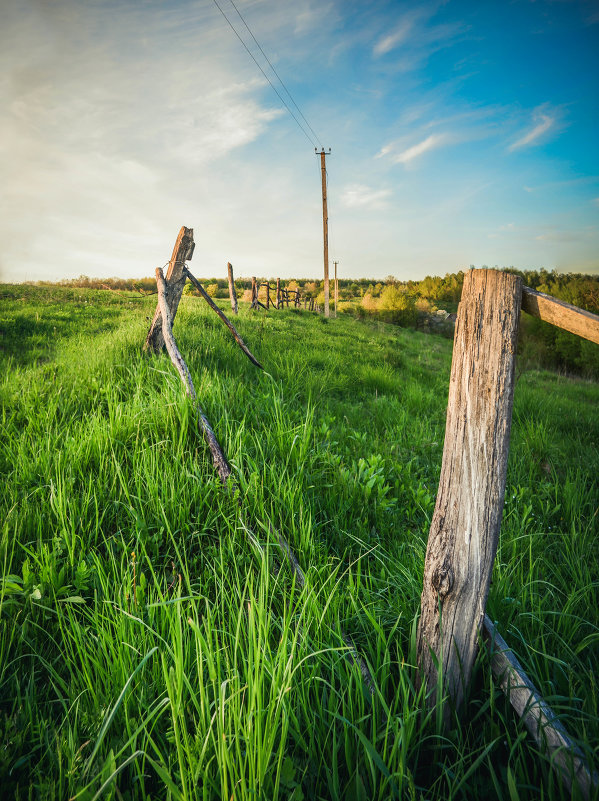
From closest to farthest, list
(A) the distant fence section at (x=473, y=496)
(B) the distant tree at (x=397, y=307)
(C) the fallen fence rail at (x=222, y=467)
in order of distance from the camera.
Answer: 1. (A) the distant fence section at (x=473, y=496)
2. (C) the fallen fence rail at (x=222, y=467)
3. (B) the distant tree at (x=397, y=307)

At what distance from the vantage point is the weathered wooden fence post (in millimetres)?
1275

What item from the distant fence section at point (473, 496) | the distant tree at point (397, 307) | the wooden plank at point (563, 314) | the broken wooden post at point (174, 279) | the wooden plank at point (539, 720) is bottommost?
the wooden plank at point (539, 720)

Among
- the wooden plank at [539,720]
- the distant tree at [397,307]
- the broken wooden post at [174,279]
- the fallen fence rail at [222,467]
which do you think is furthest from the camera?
the distant tree at [397,307]

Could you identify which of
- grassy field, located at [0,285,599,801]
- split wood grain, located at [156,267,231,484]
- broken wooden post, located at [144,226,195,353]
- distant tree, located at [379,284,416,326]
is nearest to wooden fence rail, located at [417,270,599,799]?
grassy field, located at [0,285,599,801]

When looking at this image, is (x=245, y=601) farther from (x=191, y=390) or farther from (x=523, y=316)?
(x=523, y=316)

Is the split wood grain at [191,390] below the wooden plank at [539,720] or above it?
above

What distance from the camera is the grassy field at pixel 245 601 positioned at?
3.65 feet

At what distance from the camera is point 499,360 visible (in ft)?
4.17

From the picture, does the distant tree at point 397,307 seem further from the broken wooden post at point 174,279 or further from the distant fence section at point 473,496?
the distant fence section at point 473,496

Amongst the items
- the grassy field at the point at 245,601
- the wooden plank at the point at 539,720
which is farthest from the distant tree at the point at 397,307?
the wooden plank at the point at 539,720

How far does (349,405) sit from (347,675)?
392 centimetres

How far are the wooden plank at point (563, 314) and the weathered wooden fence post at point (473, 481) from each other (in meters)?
0.05

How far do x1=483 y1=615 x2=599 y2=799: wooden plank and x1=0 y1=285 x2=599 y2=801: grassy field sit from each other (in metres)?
0.05

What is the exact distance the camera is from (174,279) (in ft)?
16.3
